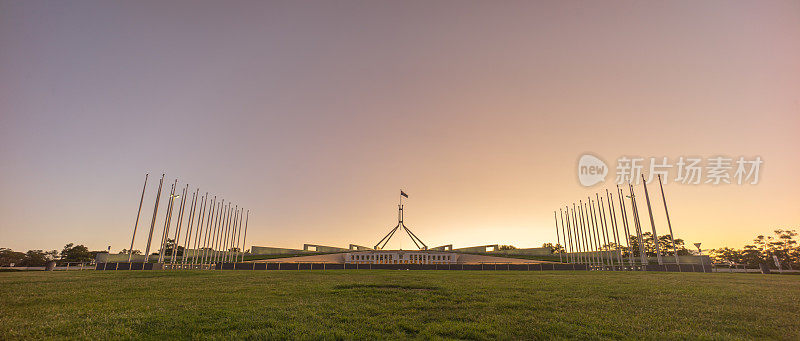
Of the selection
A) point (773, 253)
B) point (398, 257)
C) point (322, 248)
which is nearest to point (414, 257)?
point (398, 257)

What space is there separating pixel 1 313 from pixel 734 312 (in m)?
18.9

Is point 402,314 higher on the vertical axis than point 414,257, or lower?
lower

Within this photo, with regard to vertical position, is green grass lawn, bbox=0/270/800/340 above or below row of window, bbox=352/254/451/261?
below

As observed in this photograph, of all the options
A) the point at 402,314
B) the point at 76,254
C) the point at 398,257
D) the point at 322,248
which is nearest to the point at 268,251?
the point at 322,248

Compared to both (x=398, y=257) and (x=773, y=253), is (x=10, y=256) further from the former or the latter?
(x=773, y=253)

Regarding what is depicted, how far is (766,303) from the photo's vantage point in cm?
1135

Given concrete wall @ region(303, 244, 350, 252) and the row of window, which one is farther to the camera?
concrete wall @ region(303, 244, 350, 252)

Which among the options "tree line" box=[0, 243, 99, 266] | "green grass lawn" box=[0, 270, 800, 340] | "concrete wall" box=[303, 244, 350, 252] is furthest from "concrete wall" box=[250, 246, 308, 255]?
"green grass lawn" box=[0, 270, 800, 340]

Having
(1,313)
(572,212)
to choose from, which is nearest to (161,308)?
(1,313)

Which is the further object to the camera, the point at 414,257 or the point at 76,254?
the point at 76,254

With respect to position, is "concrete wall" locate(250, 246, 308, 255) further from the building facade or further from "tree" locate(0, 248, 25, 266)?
"tree" locate(0, 248, 25, 266)

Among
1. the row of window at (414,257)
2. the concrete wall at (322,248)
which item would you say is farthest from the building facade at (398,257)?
the concrete wall at (322,248)

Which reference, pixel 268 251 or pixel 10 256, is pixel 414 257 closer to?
pixel 268 251

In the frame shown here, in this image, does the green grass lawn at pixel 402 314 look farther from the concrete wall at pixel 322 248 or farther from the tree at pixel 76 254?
the tree at pixel 76 254
